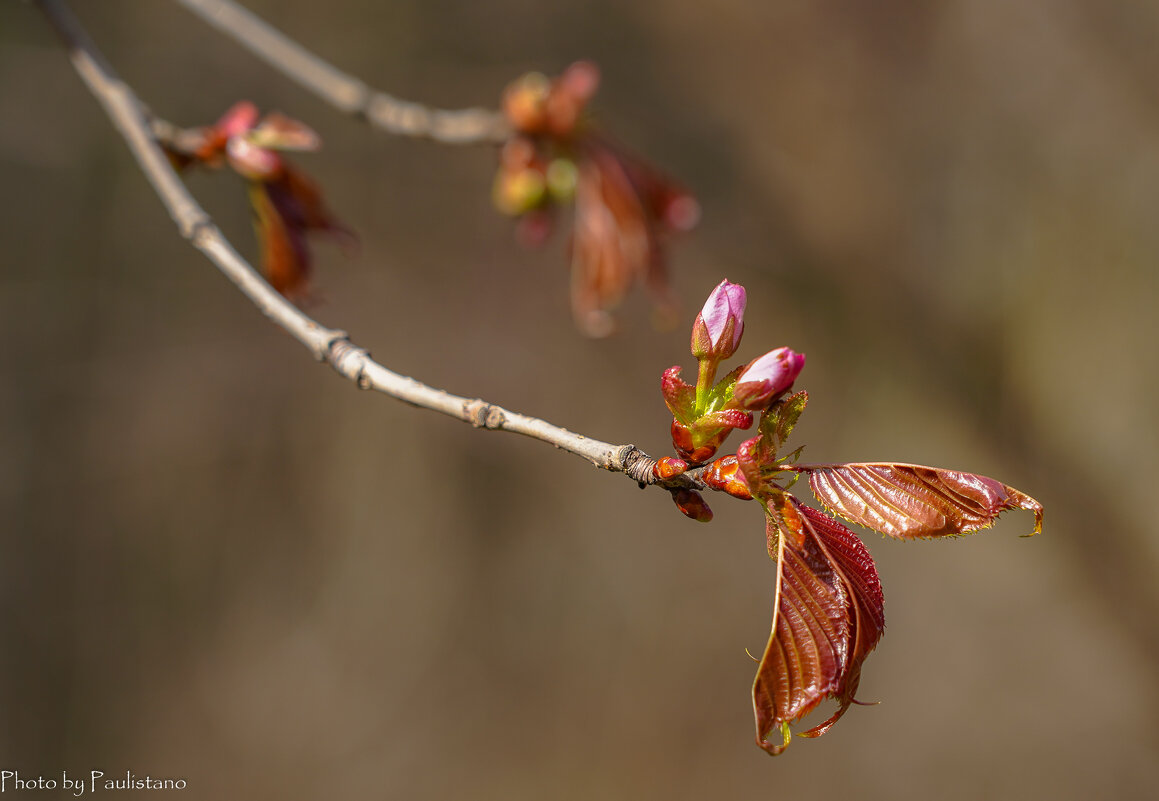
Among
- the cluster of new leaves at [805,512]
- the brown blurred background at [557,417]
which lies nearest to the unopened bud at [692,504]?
the cluster of new leaves at [805,512]

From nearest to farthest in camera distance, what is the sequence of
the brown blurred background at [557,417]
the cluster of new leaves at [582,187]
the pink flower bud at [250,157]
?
1. the pink flower bud at [250,157]
2. the cluster of new leaves at [582,187]
3. the brown blurred background at [557,417]

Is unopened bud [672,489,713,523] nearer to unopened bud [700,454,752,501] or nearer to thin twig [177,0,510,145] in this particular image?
unopened bud [700,454,752,501]

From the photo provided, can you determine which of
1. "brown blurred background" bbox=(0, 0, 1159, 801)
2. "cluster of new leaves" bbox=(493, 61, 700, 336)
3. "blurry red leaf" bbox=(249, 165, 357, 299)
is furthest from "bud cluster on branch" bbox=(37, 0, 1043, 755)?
"brown blurred background" bbox=(0, 0, 1159, 801)

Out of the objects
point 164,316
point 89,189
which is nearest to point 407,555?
point 164,316

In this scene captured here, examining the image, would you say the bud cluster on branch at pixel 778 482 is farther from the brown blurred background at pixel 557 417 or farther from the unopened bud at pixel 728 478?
the brown blurred background at pixel 557 417

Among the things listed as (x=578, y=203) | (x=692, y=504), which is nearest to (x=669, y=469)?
(x=692, y=504)

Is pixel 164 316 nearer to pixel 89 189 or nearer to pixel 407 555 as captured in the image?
pixel 89 189
